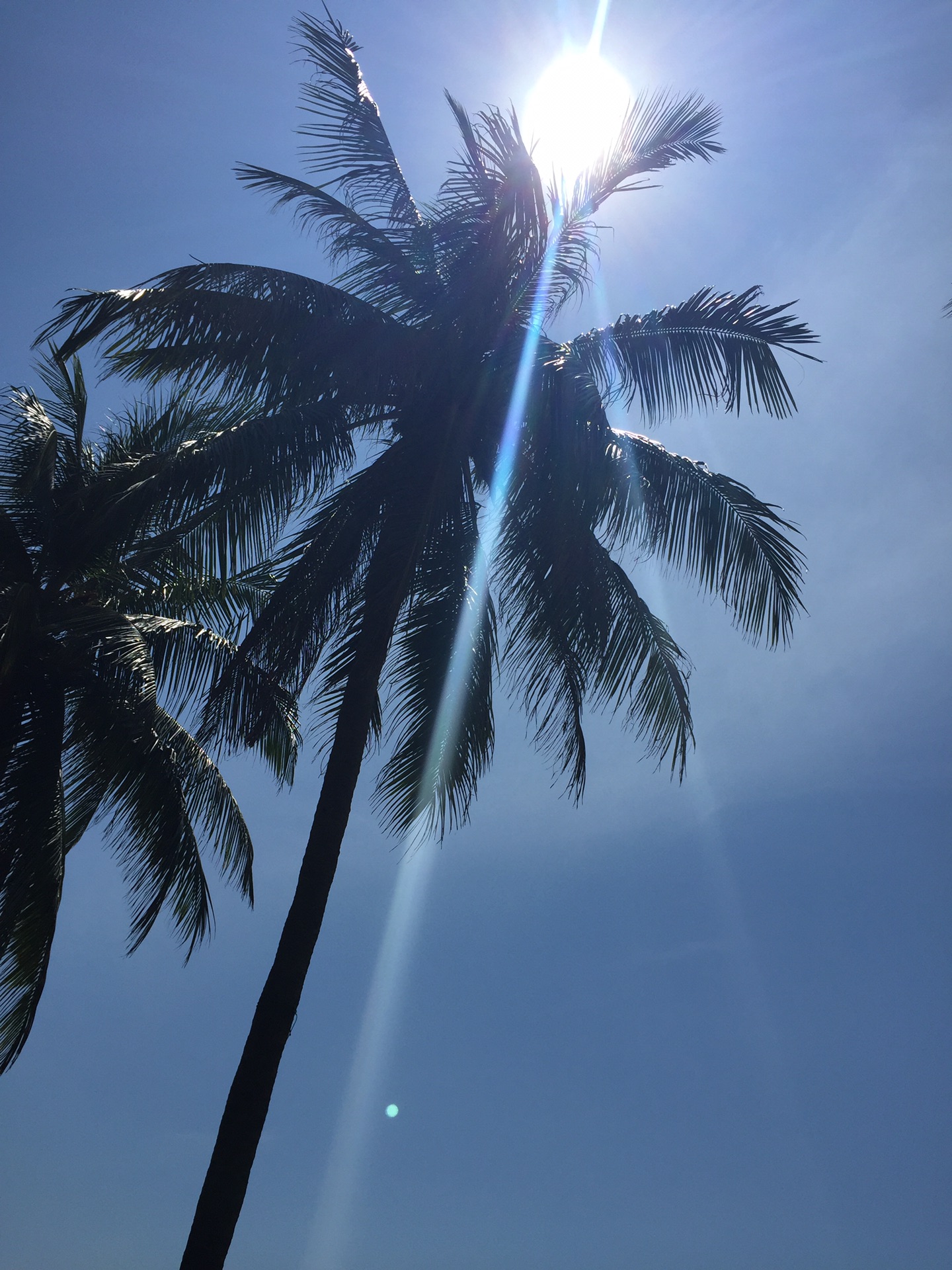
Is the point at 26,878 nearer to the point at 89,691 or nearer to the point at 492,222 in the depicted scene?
the point at 89,691

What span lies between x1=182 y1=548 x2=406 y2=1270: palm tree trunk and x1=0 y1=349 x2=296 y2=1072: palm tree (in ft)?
3.78

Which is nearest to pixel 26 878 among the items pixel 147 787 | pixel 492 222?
pixel 147 787

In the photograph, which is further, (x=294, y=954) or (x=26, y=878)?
(x=26, y=878)

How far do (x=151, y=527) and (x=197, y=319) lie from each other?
1.89 m

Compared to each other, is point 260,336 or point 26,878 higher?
point 260,336

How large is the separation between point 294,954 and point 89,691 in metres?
5.14

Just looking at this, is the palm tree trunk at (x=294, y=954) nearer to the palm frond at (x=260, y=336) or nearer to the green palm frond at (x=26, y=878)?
the palm frond at (x=260, y=336)

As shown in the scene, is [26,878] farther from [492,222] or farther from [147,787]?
[492,222]

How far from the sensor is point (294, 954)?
8.03 metres

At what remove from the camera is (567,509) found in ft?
31.7

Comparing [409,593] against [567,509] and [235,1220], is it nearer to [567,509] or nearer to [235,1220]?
[567,509]

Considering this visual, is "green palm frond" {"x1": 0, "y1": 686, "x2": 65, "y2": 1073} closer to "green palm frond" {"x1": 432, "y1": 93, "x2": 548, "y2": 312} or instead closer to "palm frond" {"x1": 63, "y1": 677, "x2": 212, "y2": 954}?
"palm frond" {"x1": 63, "y1": 677, "x2": 212, "y2": 954}

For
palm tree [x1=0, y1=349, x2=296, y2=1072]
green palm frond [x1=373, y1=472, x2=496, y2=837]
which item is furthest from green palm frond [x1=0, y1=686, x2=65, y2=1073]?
green palm frond [x1=373, y1=472, x2=496, y2=837]

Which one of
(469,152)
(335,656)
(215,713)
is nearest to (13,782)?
(215,713)
